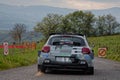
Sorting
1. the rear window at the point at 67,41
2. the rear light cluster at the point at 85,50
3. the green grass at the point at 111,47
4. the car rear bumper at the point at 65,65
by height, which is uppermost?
the rear window at the point at 67,41

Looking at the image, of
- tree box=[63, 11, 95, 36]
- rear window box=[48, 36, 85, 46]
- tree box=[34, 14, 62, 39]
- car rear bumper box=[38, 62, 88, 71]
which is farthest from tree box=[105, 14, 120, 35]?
car rear bumper box=[38, 62, 88, 71]

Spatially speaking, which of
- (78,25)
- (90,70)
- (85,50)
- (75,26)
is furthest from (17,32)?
(85,50)

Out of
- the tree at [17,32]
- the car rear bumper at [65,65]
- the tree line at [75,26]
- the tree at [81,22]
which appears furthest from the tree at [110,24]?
the car rear bumper at [65,65]

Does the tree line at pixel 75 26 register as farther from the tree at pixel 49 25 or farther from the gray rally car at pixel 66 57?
the gray rally car at pixel 66 57

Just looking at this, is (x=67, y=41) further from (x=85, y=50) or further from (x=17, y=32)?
(x=17, y=32)

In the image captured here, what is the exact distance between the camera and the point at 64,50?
15789mm

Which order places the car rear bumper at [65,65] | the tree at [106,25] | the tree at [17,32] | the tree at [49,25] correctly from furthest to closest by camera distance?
the tree at [106,25] → the tree at [49,25] → the tree at [17,32] → the car rear bumper at [65,65]

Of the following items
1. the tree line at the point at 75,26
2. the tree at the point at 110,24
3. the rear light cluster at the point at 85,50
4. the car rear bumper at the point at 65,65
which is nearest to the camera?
the car rear bumper at the point at 65,65

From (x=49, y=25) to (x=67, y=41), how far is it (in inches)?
5515

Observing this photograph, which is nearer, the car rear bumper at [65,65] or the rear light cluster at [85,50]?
the car rear bumper at [65,65]

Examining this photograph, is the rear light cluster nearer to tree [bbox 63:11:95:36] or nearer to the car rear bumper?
the car rear bumper

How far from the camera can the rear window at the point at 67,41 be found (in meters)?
16.3

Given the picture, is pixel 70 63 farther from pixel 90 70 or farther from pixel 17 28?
pixel 17 28

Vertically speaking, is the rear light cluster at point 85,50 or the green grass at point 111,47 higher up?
the rear light cluster at point 85,50
